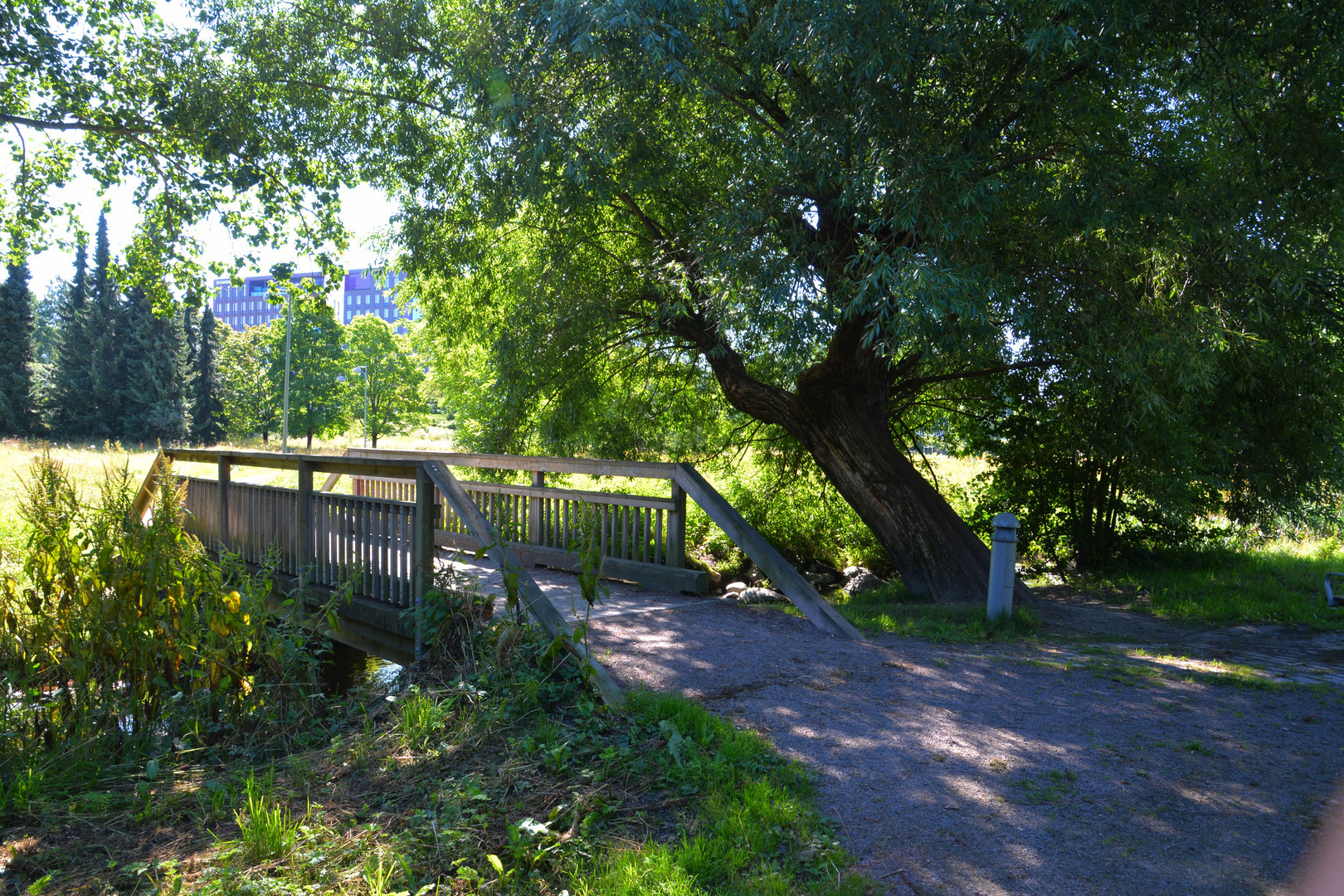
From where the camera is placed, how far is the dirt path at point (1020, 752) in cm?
280

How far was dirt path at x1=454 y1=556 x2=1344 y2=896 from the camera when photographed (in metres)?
2.80

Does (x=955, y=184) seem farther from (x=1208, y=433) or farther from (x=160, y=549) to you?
(x=160, y=549)

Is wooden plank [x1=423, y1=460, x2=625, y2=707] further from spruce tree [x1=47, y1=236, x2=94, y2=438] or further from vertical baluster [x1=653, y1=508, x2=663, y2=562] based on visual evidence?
spruce tree [x1=47, y1=236, x2=94, y2=438]

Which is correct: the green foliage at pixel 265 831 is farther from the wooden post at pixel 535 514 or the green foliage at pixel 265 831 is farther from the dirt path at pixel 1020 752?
the wooden post at pixel 535 514

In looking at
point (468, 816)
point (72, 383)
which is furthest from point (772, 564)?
point (72, 383)

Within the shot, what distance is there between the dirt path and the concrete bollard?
2.13 ft

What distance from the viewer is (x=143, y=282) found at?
489 inches

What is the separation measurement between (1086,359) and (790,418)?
3.16 metres

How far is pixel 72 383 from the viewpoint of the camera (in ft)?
137

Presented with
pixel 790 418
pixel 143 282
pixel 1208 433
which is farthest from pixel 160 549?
pixel 143 282

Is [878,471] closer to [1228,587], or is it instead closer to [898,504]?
[898,504]

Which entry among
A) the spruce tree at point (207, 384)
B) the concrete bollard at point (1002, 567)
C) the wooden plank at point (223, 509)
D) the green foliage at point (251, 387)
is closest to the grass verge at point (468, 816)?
the concrete bollard at point (1002, 567)

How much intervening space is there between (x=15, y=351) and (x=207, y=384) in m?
10.3

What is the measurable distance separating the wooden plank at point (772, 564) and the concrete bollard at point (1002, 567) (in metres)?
1.32
